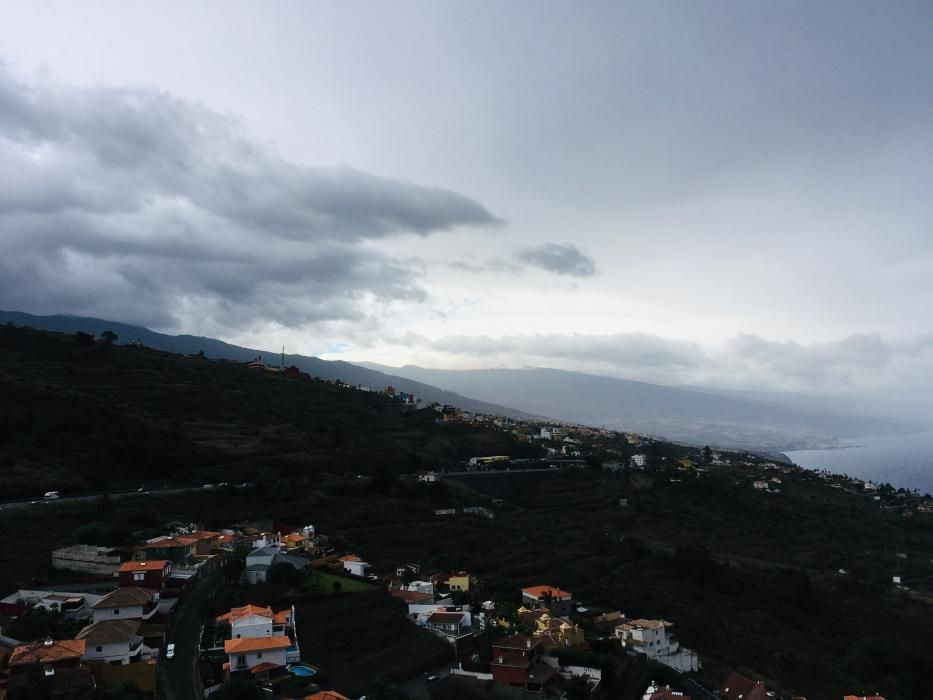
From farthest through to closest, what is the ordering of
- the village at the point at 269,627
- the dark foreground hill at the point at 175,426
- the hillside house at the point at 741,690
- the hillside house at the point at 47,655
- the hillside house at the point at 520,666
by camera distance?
the dark foreground hill at the point at 175,426 < the hillside house at the point at 741,690 < the hillside house at the point at 520,666 < the village at the point at 269,627 < the hillside house at the point at 47,655

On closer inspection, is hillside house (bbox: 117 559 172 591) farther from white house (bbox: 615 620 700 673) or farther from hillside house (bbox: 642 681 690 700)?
white house (bbox: 615 620 700 673)

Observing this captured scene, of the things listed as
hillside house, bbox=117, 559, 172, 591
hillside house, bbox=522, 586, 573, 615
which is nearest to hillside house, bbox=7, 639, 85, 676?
hillside house, bbox=117, 559, 172, 591

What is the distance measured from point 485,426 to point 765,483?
94.6ft

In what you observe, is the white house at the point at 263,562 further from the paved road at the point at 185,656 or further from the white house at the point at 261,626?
the white house at the point at 261,626

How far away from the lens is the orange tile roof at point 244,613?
629 inches

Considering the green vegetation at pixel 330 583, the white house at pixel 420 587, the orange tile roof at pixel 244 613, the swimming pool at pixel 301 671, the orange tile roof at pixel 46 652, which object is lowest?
the swimming pool at pixel 301 671

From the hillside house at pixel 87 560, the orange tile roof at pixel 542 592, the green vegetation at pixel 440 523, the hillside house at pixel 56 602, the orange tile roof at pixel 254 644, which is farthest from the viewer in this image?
the orange tile roof at pixel 542 592

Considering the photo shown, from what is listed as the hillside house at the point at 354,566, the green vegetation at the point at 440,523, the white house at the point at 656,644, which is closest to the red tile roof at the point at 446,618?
the green vegetation at the point at 440,523

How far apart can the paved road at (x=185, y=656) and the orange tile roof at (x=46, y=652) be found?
1825 mm

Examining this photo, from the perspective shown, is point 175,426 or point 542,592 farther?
point 175,426

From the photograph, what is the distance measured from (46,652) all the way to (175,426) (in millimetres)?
28980

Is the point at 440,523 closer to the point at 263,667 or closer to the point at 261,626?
the point at 261,626

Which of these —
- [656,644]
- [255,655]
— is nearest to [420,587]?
[656,644]

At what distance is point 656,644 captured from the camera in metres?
20.2
